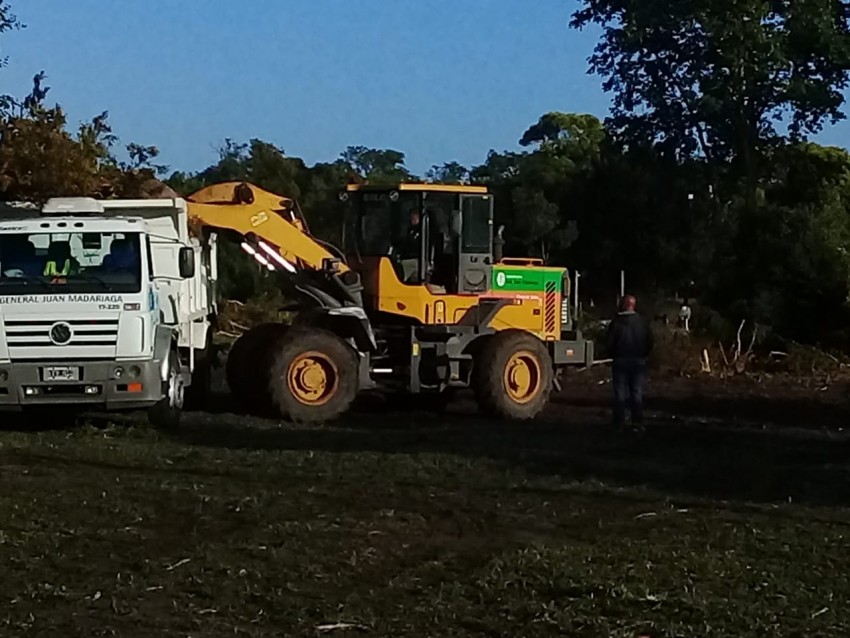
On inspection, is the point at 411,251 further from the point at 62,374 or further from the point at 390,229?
the point at 62,374

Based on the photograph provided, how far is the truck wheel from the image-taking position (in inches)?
691

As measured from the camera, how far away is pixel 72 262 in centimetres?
1706

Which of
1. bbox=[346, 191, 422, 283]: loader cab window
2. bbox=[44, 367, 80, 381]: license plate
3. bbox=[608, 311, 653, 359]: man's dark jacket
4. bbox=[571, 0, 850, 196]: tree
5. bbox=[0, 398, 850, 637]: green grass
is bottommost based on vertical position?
bbox=[0, 398, 850, 637]: green grass

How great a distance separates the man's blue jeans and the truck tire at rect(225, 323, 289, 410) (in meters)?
4.14

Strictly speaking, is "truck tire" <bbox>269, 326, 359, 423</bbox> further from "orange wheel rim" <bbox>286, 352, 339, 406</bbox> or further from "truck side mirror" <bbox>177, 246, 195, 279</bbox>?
"truck side mirror" <bbox>177, 246, 195, 279</bbox>

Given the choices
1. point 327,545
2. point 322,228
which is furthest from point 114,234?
point 322,228

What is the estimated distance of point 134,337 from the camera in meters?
16.9

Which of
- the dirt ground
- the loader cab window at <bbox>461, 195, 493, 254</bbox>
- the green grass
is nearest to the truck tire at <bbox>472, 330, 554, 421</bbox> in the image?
the loader cab window at <bbox>461, 195, 493, 254</bbox>

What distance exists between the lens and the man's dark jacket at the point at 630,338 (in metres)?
18.6

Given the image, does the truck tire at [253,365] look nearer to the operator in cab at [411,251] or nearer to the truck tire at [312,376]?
the truck tire at [312,376]

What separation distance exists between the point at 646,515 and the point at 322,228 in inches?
618

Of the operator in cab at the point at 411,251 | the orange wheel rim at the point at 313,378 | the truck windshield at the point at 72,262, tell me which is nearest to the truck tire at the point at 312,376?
the orange wheel rim at the point at 313,378

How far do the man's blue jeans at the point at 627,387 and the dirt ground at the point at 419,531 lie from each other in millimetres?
457

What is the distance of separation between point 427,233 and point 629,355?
10.5 ft
